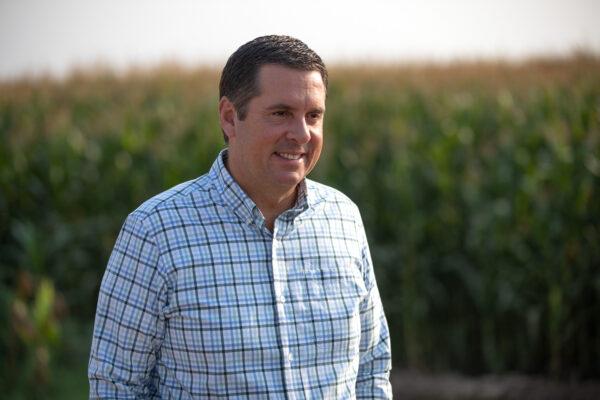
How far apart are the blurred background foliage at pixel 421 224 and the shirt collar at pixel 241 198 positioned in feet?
13.0

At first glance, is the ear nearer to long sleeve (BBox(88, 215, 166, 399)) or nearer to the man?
the man

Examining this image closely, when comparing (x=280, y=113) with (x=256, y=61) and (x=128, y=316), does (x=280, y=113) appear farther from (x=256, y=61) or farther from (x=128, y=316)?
(x=128, y=316)

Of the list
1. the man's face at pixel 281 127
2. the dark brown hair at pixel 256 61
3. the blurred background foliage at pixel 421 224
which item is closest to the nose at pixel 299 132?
the man's face at pixel 281 127

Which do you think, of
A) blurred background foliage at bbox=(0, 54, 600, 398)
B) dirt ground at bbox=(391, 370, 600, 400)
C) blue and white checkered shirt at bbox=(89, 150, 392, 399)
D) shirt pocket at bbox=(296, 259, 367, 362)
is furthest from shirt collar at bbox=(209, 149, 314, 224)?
blurred background foliage at bbox=(0, 54, 600, 398)

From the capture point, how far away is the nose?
75.0 inches

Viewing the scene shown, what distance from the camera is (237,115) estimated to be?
1962 millimetres

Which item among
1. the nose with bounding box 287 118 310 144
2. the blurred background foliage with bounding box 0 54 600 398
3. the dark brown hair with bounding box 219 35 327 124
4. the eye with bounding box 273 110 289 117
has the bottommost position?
the blurred background foliage with bounding box 0 54 600 398

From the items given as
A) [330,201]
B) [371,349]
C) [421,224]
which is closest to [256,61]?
[330,201]

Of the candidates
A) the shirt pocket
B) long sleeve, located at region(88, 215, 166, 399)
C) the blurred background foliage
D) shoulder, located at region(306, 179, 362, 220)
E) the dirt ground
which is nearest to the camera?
long sleeve, located at region(88, 215, 166, 399)

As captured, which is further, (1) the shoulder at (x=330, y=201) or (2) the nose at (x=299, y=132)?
(1) the shoulder at (x=330, y=201)

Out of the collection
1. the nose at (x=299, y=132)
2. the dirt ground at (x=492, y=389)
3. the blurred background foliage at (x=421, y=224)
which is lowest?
the dirt ground at (x=492, y=389)

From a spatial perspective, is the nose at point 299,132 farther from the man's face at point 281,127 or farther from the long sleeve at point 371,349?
the long sleeve at point 371,349

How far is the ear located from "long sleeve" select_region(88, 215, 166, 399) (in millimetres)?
351

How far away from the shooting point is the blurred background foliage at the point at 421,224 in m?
5.80
